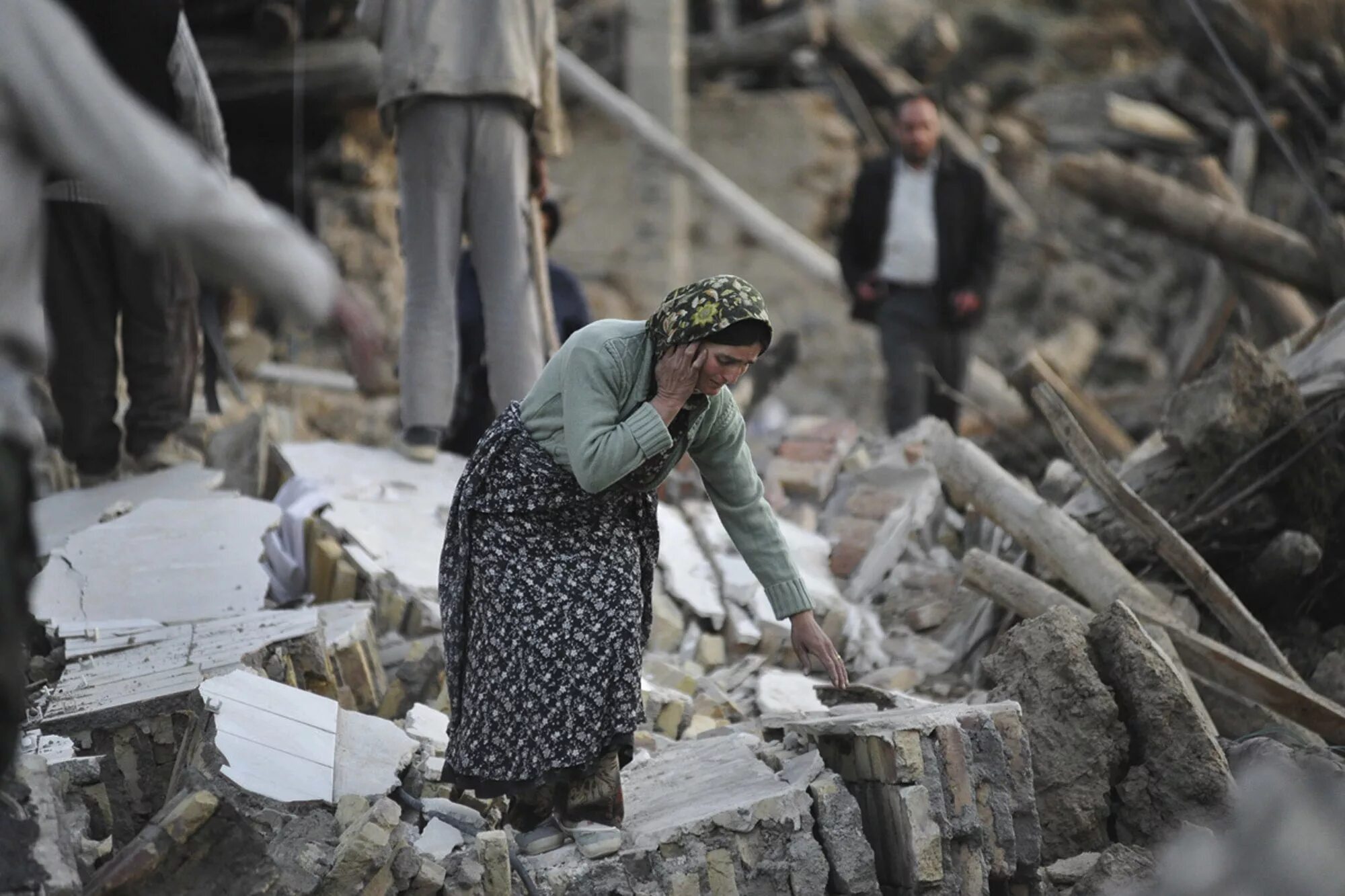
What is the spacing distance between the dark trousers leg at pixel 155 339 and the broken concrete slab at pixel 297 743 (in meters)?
2.40

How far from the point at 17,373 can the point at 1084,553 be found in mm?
3613

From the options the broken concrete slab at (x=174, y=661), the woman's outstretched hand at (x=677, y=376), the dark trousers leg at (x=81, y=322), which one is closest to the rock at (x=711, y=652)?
the broken concrete slab at (x=174, y=661)

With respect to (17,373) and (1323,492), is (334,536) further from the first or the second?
(1323,492)

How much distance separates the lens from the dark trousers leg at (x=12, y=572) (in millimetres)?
2451

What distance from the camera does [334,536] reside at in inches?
219

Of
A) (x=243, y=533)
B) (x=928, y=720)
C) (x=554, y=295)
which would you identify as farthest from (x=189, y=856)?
(x=554, y=295)

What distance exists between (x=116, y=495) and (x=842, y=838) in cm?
333

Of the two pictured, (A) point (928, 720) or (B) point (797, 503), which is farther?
(B) point (797, 503)

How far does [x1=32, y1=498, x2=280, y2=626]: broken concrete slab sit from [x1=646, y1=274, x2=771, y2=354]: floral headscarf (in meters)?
2.16

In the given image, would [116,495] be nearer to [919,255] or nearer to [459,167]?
[459,167]

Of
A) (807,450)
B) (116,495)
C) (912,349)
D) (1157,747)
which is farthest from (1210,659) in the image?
(116,495)

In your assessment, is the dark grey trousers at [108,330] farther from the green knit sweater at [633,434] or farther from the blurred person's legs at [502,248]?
the green knit sweater at [633,434]

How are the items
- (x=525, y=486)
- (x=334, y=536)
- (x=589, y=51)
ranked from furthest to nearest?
(x=589, y=51) < (x=334, y=536) < (x=525, y=486)

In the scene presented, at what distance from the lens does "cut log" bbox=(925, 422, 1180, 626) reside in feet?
16.6
